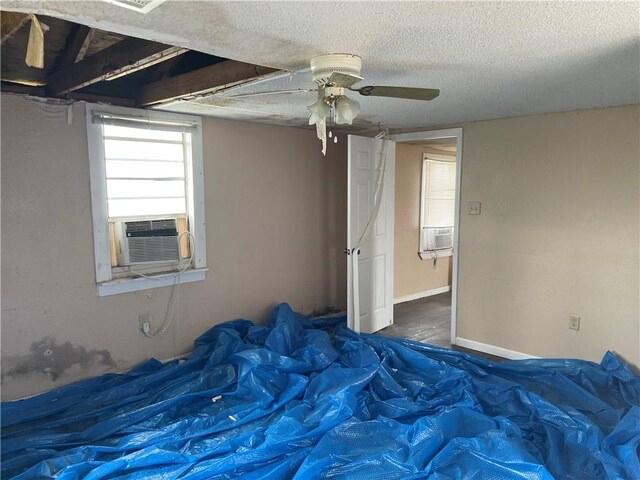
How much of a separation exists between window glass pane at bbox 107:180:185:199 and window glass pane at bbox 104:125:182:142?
0.34 meters

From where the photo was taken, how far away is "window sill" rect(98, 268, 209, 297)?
3125mm

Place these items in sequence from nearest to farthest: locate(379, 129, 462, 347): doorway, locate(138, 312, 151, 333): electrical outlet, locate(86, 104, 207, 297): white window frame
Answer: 1. locate(86, 104, 207, 297): white window frame
2. locate(138, 312, 151, 333): electrical outlet
3. locate(379, 129, 462, 347): doorway

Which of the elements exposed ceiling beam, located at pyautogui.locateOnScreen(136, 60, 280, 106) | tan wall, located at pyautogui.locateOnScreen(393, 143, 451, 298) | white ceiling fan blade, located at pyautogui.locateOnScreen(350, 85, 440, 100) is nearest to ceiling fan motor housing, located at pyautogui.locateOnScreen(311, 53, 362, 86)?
white ceiling fan blade, located at pyautogui.locateOnScreen(350, 85, 440, 100)

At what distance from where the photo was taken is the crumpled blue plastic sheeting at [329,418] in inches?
83.0

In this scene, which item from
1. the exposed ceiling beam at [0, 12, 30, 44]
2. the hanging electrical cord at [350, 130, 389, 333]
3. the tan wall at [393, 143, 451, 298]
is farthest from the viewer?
the tan wall at [393, 143, 451, 298]

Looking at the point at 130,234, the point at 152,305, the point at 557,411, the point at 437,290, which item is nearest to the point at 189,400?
the point at 152,305

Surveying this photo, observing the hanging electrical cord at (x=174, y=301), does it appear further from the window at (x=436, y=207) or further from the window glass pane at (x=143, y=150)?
the window at (x=436, y=207)

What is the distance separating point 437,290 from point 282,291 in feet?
9.01

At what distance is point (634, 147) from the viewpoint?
9.93 feet

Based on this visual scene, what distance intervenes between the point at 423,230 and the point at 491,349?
226cm

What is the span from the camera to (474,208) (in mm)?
3861

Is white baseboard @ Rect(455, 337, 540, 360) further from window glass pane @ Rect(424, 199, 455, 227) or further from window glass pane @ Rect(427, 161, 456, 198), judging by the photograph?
window glass pane @ Rect(427, 161, 456, 198)

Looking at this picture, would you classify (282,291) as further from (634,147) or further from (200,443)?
(634,147)

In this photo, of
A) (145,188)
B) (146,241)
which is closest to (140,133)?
(145,188)
